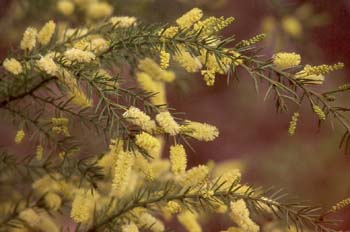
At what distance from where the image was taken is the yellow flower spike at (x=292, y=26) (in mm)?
781

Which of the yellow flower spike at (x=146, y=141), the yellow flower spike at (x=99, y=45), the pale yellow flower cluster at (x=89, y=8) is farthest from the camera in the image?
the pale yellow flower cluster at (x=89, y=8)

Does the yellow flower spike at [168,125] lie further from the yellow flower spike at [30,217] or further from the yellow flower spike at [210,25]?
the yellow flower spike at [30,217]

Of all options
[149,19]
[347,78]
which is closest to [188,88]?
[149,19]

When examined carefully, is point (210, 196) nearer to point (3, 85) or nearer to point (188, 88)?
point (3, 85)

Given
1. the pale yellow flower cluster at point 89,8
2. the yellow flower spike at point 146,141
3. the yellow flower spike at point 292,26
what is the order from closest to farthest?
1. the yellow flower spike at point 146,141
2. the pale yellow flower cluster at point 89,8
3. the yellow flower spike at point 292,26

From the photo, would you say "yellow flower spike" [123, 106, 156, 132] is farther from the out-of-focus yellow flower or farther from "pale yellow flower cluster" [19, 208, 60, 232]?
"pale yellow flower cluster" [19, 208, 60, 232]

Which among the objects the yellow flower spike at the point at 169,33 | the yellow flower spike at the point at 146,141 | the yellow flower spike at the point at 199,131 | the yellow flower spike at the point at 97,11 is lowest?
the yellow flower spike at the point at 146,141

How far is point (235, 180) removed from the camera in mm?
445

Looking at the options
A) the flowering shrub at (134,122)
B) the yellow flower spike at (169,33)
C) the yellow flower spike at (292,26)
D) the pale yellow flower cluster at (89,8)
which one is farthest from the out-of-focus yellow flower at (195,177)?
the yellow flower spike at (292,26)

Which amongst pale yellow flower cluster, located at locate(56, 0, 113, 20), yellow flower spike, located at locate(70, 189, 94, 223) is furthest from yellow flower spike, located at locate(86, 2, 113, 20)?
yellow flower spike, located at locate(70, 189, 94, 223)

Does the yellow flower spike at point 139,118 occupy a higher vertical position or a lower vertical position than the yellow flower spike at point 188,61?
lower

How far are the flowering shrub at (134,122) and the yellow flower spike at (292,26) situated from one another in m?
0.25

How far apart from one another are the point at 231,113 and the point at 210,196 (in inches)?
19.6

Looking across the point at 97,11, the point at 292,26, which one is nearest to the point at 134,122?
the point at 97,11
